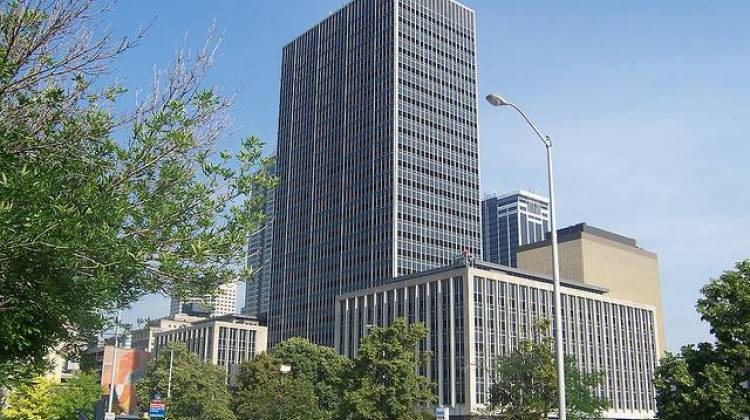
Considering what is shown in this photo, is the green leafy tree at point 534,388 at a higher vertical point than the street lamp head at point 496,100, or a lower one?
lower

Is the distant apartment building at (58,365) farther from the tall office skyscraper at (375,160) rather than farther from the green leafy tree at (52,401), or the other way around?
the tall office skyscraper at (375,160)

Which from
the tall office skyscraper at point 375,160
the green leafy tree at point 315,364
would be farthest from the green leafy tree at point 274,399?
the tall office skyscraper at point 375,160

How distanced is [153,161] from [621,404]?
366 feet

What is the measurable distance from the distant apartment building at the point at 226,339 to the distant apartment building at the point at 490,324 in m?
33.3

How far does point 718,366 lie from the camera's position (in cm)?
3145

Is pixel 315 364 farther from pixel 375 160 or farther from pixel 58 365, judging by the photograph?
pixel 375 160

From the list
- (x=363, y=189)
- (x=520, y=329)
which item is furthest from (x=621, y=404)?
(x=363, y=189)

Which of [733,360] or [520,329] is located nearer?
[733,360]

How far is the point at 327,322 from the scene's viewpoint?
464 feet

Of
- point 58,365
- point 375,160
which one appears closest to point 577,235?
point 375,160

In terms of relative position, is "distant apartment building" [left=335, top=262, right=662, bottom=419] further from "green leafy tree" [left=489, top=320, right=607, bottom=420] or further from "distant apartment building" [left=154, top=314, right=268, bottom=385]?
"distant apartment building" [left=154, top=314, right=268, bottom=385]

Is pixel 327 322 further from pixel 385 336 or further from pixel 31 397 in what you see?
pixel 385 336

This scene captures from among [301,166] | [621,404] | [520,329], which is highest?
[301,166]

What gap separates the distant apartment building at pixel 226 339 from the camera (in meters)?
144
